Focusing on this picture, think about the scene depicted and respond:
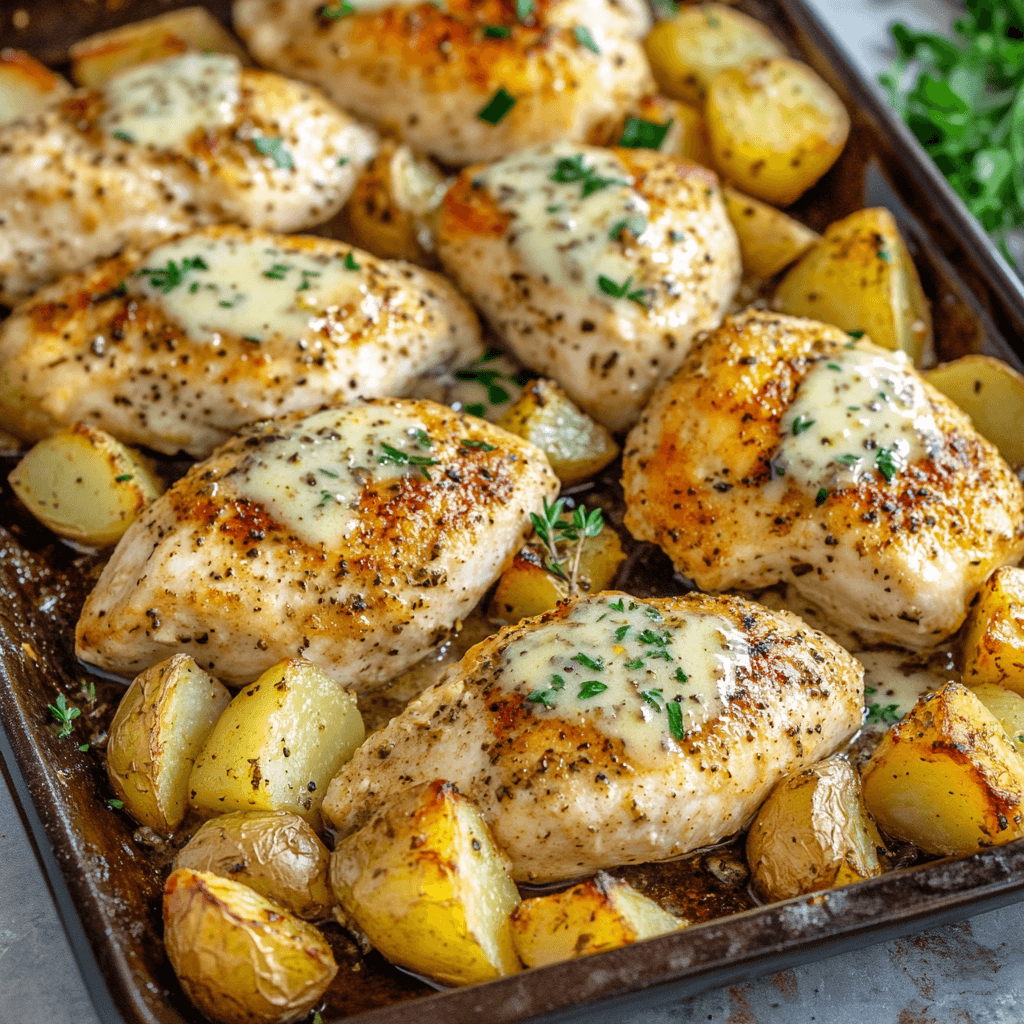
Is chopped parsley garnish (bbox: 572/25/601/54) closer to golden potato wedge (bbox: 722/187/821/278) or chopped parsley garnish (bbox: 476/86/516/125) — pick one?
chopped parsley garnish (bbox: 476/86/516/125)

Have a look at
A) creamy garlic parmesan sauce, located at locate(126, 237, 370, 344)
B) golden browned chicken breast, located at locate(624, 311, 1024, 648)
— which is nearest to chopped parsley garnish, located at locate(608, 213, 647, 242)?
golden browned chicken breast, located at locate(624, 311, 1024, 648)

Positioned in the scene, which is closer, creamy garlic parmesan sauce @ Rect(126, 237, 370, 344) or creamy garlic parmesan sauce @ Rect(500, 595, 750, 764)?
creamy garlic parmesan sauce @ Rect(500, 595, 750, 764)

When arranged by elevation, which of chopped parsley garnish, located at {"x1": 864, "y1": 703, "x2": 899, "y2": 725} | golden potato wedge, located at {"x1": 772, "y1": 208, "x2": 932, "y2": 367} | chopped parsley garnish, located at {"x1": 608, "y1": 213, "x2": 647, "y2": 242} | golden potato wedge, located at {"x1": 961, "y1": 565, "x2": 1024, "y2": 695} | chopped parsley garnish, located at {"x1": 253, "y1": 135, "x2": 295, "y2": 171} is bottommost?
chopped parsley garnish, located at {"x1": 864, "y1": 703, "x2": 899, "y2": 725}

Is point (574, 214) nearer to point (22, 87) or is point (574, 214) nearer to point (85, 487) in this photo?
point (85, 487)

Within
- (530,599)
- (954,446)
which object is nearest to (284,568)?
(530,599)

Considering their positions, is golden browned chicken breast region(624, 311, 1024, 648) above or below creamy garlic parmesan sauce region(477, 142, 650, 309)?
below

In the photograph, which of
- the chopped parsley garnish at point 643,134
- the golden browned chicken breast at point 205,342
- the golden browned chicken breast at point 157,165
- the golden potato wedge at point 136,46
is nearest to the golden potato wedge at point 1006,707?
the golden browned chicken breast at point 205,342
